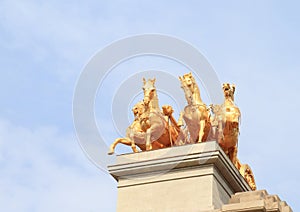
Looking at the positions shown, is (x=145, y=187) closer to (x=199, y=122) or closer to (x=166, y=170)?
(x=166, y=170)

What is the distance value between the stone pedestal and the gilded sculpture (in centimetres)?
73

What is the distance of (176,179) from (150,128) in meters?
2.03

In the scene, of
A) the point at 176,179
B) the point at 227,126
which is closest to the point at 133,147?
the point at 176,179

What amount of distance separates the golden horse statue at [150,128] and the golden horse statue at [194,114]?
427 mm

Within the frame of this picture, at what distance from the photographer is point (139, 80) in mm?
27625

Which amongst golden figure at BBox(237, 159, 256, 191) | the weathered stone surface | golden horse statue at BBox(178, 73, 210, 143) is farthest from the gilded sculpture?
the weathered stone surface

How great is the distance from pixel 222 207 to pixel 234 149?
4314 mm

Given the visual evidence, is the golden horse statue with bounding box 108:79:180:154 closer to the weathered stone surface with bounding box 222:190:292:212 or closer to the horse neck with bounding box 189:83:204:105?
the horse neck with bounding box 189:83:204:105

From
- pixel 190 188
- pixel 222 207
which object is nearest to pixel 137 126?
pixel 190 188

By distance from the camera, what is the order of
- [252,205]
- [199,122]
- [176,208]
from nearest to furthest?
1. [252,205]
2. [176,208]
3. [199,122]

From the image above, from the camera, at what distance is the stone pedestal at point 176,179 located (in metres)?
24.7

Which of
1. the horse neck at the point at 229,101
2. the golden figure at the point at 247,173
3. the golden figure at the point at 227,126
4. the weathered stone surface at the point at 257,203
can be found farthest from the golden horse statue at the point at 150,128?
the weathered stone surface at the point at 257,203

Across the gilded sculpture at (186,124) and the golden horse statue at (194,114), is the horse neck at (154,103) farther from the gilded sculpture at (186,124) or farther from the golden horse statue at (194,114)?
the golden horse statue at (194,114)

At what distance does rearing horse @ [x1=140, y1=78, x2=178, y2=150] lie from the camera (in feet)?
86.2
